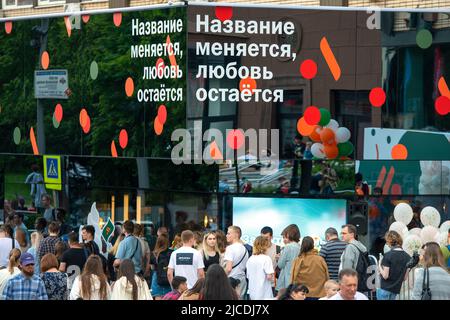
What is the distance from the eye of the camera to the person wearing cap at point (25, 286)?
39.0 feet

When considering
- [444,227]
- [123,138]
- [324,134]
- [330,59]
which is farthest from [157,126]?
[444,227]

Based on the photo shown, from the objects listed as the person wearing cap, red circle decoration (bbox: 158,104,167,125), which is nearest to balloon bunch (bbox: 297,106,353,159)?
red circle decoration (bbox: 158,104,167,125)

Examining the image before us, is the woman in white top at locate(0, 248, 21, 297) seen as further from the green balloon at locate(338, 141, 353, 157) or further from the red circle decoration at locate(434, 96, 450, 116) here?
the red circle decoration at locate(434, 96, 450, 116)

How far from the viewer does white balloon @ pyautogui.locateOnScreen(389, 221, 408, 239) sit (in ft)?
59.2

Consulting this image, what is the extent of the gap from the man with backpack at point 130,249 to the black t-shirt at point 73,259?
177 cm

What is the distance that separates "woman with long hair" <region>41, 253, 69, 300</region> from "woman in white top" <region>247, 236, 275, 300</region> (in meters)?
3.11

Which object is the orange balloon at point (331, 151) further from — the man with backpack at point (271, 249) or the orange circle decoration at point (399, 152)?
the man with backpack at point (271, 249)

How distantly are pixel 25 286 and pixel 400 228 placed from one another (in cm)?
770

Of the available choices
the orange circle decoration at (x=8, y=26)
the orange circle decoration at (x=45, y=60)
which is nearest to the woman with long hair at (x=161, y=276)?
the orange circle decoration at (x=45, y=60)

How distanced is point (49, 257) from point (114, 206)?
23.5 ft

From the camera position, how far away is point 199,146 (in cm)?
1878

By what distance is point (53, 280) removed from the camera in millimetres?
13180

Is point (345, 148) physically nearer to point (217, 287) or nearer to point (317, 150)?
point (317, 150)

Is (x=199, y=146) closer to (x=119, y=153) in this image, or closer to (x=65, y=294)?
(x=119, y=153)
